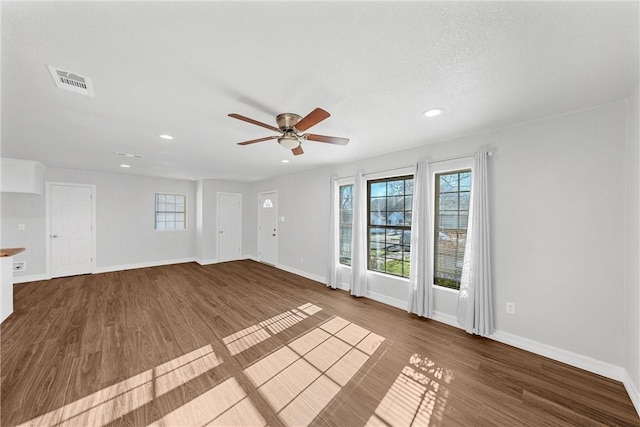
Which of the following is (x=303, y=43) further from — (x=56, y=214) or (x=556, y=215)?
(x=56, y=214)

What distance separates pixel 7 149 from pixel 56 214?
2.12 metres

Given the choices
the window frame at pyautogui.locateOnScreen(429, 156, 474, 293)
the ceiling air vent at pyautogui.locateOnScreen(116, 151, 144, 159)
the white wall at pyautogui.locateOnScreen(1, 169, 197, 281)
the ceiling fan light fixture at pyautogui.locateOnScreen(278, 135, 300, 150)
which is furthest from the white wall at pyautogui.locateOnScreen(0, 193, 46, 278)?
the window frame at pyautogui.locateOnScreen(429, 156, 474, 293)

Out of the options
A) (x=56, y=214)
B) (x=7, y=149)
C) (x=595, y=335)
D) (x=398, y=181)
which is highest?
(x=7, y=149)

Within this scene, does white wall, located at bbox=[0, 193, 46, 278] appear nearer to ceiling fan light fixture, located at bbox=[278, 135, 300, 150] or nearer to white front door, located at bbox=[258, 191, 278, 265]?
white front door, located at bbox=[258, 191, 278, 265]

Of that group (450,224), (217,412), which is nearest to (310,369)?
(217,412)

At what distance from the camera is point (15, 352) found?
2.41m

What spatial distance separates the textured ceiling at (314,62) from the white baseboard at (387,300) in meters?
2.60

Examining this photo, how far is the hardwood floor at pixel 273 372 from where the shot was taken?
173 centimetres

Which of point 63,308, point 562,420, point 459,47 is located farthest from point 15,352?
point 562,420

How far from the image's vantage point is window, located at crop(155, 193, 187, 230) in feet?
21.6

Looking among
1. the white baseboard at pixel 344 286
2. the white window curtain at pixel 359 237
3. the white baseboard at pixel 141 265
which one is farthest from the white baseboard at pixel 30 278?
the white window curtain at pixel 359 237

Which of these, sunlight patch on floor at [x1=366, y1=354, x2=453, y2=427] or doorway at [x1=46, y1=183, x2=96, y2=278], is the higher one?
doorway at [x1=46, y1=183, x2=96, y2=278]

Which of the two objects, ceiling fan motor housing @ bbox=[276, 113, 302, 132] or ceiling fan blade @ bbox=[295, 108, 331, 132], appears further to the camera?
ceiling fan motor housing @ bbox=[276, 113, 302, 132]

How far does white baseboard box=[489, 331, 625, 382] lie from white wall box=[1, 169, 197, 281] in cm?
752
